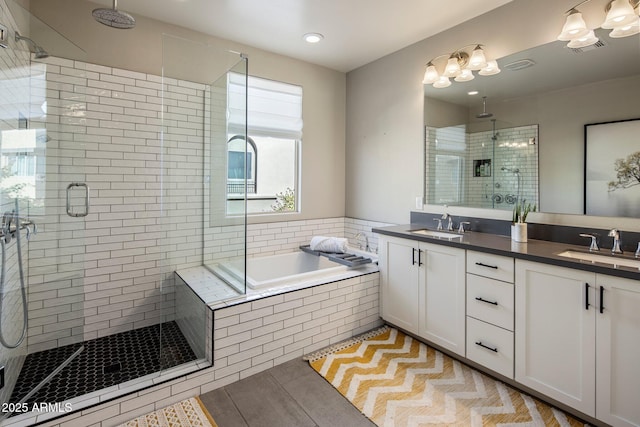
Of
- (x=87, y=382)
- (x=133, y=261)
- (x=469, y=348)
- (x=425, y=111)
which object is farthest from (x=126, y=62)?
(x=469, y=348)

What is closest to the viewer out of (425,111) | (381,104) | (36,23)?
(36,23)

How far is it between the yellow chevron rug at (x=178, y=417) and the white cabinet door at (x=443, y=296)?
5.38 feet

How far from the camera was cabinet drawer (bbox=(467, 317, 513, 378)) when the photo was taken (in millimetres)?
2084

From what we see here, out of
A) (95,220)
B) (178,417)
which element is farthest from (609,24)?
(95,220)

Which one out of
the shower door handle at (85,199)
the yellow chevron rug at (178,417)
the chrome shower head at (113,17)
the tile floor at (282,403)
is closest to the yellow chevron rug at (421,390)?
the tile floor at (282,403)

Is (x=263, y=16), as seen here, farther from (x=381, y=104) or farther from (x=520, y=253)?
(x=520, y=253)

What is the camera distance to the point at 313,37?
316cm

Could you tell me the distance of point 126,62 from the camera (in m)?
2.77

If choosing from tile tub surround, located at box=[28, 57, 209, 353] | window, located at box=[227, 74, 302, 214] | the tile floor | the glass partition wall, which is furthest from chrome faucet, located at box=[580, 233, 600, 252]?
tile tub surround, located at box=[28, 57, 209, 353]

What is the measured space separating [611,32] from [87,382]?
12.8ft

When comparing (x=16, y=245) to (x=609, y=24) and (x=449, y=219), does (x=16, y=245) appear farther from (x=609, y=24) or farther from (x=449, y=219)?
(x=609, y=24)

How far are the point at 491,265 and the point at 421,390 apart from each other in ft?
3.02

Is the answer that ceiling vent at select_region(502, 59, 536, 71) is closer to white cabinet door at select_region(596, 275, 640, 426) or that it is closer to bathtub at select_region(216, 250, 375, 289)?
white cabinet door at select_region(596, 275, 640, 426)

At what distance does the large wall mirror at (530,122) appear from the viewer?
2104mm
